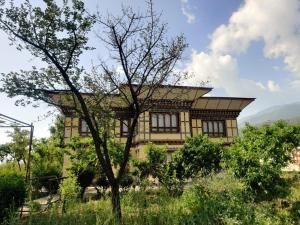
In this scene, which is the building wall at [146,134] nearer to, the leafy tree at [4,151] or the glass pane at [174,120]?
the glass pane at [174,120]

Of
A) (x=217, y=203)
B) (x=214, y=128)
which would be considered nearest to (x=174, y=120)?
(x=214, y=128)

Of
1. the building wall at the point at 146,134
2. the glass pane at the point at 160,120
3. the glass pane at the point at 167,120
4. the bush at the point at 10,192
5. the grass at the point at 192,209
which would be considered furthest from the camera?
the glass pane at the point at 167,120

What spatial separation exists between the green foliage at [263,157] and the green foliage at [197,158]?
395 cm

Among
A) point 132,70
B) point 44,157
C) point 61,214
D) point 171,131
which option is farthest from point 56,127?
point 61,214

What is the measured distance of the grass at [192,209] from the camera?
21.1 ft

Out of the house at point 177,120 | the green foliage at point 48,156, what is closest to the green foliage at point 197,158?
the house at point 177,120

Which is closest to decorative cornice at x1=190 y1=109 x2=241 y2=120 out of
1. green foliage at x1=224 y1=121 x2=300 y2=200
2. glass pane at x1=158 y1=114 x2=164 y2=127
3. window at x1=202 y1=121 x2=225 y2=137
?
window at x1=202 y1=121 x2=225 y2=137

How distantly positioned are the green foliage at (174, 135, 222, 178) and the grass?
5.74m

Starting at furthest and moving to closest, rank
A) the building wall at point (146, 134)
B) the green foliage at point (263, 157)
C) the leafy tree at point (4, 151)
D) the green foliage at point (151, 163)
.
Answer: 1. the leafy tree at point (4, 151)
2. the building wall at point (146, 134)
3. the green foliage at point (151, 163)
4. the green foliage at point (263, 157)

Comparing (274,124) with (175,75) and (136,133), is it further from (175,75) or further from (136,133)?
(136,133)

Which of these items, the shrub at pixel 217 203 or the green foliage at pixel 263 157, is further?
the green foliage at pixel 263 157

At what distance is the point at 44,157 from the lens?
27156 mm

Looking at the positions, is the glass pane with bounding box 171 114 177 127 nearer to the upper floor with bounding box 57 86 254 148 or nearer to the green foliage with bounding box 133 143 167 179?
the upper floor with bounding box 57 86 254 148

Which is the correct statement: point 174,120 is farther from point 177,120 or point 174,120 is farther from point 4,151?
point 4,151
